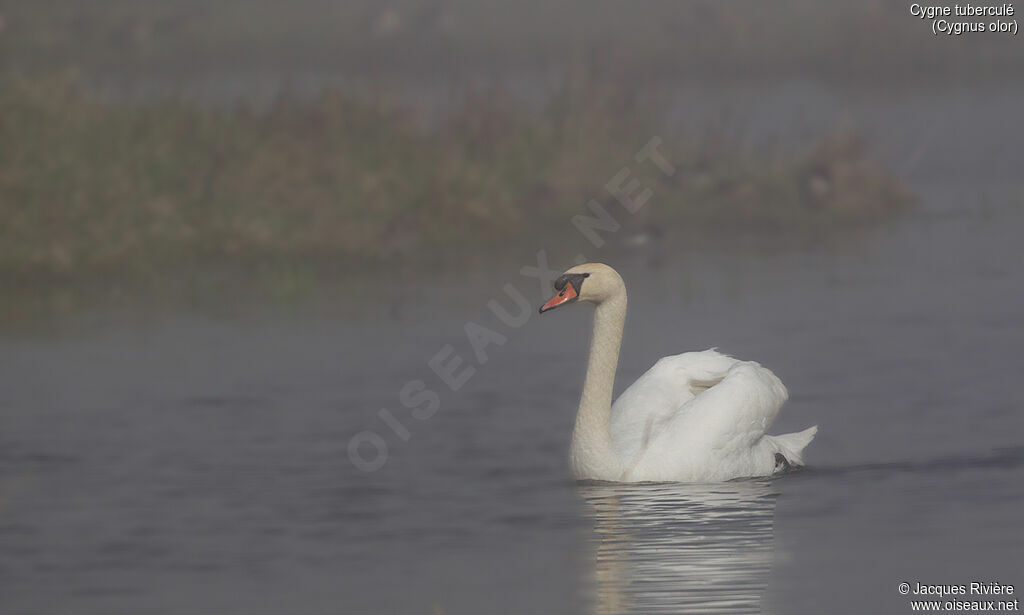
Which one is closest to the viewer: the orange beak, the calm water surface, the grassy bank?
the calm water surface

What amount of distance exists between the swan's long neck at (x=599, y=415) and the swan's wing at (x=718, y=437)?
17 centimetres

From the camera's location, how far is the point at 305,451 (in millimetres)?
11836

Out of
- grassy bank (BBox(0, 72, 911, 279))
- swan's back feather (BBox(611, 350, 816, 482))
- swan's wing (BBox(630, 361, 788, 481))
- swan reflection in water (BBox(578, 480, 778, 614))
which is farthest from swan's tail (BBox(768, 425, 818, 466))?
grassy bank (BBox(0, 72, 911, 279))

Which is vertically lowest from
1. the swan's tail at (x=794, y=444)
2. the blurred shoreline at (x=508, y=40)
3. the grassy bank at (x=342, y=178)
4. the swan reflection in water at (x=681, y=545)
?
the swan reflection in water at (x=681, y=545)

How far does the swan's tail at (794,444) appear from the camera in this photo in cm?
1112

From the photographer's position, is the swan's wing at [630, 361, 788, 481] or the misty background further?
the swan's wing at [630, 361, 788, 481]

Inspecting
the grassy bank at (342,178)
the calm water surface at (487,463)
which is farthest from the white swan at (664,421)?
the grassy bank at (342,178)

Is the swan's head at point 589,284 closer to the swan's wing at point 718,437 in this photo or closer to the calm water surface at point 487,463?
the swan's wing at point 718,437

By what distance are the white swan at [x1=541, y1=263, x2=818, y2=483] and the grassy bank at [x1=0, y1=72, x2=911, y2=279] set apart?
9.78 m

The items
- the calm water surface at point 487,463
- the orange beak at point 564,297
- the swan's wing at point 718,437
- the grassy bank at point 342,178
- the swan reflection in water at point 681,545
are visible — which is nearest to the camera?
the swan reflection in water at point 681,545

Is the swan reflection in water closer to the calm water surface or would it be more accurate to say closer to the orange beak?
the calm water surface

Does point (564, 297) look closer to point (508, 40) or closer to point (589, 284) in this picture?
point (589, 284)

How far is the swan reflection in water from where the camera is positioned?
27.0ft

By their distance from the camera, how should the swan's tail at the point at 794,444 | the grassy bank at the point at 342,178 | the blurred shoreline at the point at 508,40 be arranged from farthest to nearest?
the blurred shoreline at the point at 508,40 → the grassy bank at the point at 342,178 → the swan's tail at the point at 794,444
